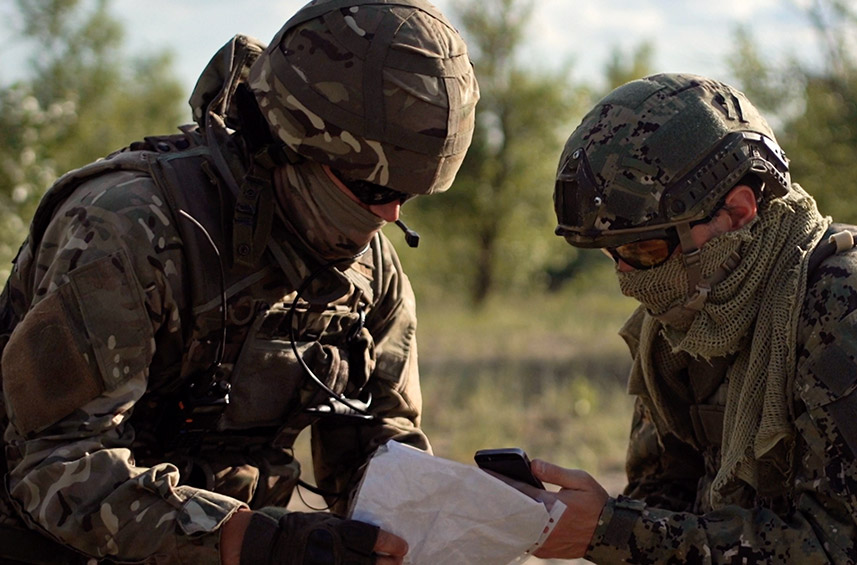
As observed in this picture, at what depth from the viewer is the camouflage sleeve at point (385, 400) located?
13.7ft

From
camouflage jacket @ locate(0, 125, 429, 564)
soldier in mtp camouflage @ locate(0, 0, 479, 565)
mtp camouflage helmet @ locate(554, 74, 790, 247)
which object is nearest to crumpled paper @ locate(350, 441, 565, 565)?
soldier in mtp camouflage @ locate(0, 0, 479, 565)

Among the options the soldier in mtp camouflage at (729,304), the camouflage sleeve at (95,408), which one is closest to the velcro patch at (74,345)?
the camouflage sleeve at (95,408)

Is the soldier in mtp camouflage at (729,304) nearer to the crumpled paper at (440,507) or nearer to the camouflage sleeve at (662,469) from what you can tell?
the crumpled paper at (440,507)

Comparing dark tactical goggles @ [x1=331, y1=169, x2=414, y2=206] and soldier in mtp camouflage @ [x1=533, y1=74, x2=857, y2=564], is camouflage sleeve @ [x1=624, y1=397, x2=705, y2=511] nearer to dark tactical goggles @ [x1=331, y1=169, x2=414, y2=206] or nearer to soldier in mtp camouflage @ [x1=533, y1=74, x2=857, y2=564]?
soldier in mtp camouflage @ [x1=533, y1=74, x2=857, y2=564]

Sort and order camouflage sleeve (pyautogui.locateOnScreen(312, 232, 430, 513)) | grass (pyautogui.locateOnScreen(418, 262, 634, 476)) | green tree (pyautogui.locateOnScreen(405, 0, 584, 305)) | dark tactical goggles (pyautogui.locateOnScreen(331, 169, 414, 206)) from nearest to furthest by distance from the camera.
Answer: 1. dark tactical goggles (pyautogui.locateOnScreen(331, 169, 414, 206))
2. camouflage sleeve (pyautogui.locateOnScreen(312, 232, 430, 513))
3. grass (pyautogui.locateOnScreen(418, 262, 634, 476))
4. green tree (pyautogui.locateOnScreen(405, 0, 584, 305))

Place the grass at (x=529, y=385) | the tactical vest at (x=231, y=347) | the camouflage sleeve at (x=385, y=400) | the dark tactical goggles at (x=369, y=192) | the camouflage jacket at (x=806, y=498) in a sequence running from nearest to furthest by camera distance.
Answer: the camouflage jacket at (x=806, y=498)
the tactical vest at (x=231, y=347)
the dark tactical goggles at (x=369, y=192)
the camouflage sleeve at (x=385, y=400)
the grass at (x=529, y=385)

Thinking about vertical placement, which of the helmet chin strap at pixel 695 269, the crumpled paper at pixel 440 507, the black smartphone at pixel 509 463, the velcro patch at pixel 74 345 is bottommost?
the crumpled paper at pixel 440 507

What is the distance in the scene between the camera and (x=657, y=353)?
13.3 ft

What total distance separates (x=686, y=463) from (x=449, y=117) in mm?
1599

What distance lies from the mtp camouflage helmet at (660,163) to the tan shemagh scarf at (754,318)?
0.11 m

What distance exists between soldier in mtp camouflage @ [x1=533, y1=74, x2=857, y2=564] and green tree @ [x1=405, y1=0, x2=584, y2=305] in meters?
22.2

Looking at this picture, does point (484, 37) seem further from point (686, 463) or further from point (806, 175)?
point (686, 463)

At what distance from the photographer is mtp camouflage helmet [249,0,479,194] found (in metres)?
3.54

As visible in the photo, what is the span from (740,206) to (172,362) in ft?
5.98
